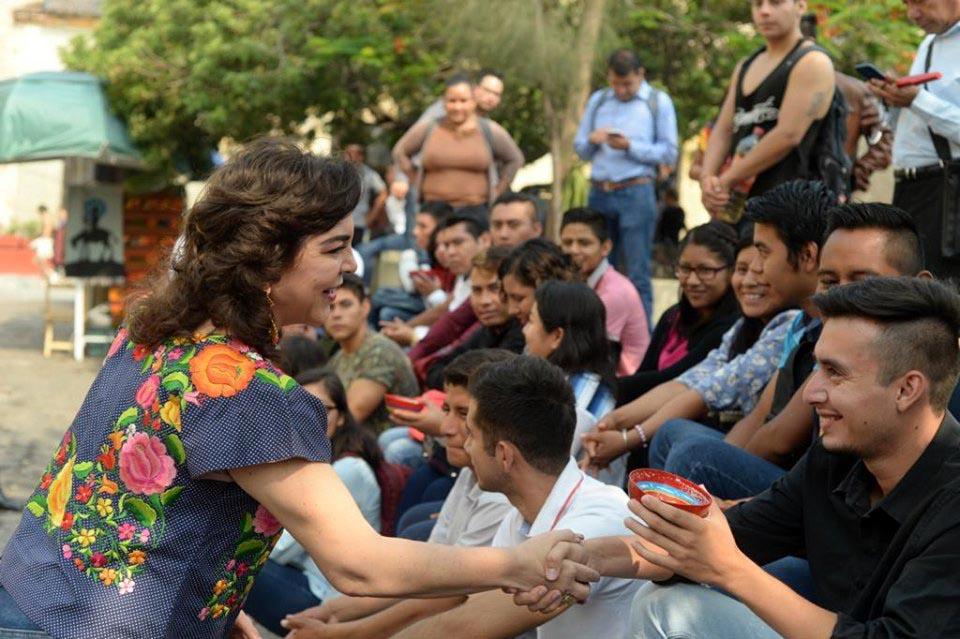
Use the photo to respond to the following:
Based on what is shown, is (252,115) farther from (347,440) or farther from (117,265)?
(347,440)

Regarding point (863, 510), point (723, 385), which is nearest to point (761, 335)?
point (723, 385)

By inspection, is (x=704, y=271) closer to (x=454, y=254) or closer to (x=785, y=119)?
(x=785, y=119)

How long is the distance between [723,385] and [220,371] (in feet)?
9.62

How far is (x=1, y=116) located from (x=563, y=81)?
6.41 meters

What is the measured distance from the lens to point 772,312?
18.1ft

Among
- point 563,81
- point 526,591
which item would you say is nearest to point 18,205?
point 563,81

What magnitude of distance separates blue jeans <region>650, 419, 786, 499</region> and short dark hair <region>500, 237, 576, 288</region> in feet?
7.30

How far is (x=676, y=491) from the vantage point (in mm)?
3338

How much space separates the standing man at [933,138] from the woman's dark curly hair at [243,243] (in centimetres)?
331

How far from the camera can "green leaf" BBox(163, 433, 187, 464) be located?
304 centimetres

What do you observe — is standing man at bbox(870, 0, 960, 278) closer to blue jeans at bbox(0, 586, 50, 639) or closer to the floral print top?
the floral print top

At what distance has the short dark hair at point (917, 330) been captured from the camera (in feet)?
10.8

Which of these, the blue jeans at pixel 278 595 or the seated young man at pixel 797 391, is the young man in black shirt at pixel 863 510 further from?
the blue jeans at pixel 278 595

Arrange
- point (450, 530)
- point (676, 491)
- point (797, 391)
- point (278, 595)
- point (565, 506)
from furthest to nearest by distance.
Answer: point (278, 595)
point (450, 530)
point (797, 391)
point (565, 506)
point (676, 491)
